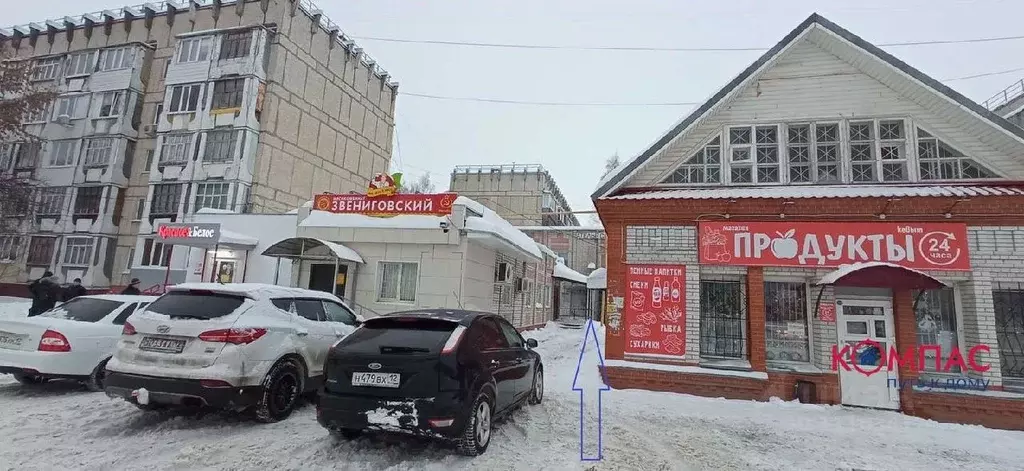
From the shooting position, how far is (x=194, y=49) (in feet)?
86.8

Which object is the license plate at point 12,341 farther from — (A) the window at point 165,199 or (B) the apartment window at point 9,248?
(B) the apartment window at point 9,248

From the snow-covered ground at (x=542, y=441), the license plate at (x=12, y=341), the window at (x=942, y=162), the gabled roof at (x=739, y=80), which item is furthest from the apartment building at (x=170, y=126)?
the window at (x=942, y=162)

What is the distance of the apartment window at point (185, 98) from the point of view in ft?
84.2

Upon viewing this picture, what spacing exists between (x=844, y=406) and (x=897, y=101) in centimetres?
671

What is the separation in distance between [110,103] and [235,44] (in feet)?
33.8

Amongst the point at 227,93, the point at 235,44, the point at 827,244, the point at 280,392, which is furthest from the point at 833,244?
the point at 235,44

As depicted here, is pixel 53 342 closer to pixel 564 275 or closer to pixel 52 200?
pixel 564 275

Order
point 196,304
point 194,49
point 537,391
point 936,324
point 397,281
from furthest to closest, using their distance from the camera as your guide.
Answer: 1. point 194,49
2. point 397,281
3. point 936,324
4. point 537,391
5. point 196,304

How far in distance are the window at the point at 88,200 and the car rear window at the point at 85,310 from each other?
26.2 meters

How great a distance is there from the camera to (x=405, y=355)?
4.99 m

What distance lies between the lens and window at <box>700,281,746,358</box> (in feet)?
32.3

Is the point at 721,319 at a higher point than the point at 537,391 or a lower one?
higher

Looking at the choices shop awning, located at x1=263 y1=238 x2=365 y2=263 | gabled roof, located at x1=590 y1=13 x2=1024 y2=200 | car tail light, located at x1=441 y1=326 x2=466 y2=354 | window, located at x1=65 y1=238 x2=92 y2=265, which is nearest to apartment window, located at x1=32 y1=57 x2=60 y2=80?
window, located at x1=65 y1=238 x2=92 y2=265

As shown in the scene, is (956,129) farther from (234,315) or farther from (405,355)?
(234,315)
